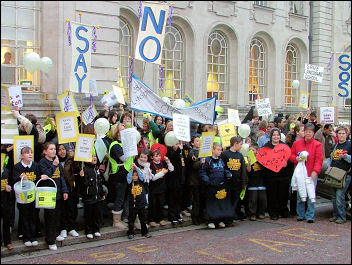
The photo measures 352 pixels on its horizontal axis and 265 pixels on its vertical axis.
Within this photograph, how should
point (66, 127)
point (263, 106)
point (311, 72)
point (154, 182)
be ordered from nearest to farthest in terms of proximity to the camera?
point (66, 127), point (154, 182), point (263, 106), point (311, 72)

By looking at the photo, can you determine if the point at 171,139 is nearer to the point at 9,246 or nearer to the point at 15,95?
the point at 15,95

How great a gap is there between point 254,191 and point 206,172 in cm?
119

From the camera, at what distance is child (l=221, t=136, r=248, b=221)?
28.4 ft

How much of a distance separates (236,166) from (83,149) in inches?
110

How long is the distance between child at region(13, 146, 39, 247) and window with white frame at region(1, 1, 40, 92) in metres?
6.97

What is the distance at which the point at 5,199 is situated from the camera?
6648 mm

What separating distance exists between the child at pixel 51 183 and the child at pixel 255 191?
3.50 metres

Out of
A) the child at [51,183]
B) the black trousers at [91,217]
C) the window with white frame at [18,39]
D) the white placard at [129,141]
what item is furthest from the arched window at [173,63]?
the child at [51,183]

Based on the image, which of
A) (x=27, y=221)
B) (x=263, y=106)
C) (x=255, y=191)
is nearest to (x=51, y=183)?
(x=27, y=221)

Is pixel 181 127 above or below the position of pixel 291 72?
below

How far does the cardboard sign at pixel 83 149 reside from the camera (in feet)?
23.4

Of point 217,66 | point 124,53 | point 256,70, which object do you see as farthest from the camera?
point 256,70

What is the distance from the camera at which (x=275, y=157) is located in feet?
29.5

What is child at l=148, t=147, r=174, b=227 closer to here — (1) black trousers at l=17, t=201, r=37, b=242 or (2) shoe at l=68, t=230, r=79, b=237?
(2) shoe at l=68, t=230, r=79, b=237
